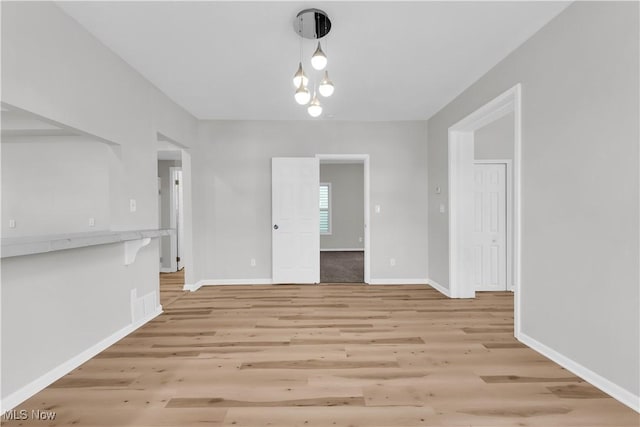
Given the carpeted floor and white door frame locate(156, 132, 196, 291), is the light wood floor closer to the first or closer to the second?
white door frame locate(156, 132, 196, 291)

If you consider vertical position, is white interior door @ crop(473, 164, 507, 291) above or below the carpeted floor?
above

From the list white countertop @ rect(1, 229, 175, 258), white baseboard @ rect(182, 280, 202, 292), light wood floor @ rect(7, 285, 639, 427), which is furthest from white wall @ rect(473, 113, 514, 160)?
white baseboard @ rect(182, 280, 202, 292)

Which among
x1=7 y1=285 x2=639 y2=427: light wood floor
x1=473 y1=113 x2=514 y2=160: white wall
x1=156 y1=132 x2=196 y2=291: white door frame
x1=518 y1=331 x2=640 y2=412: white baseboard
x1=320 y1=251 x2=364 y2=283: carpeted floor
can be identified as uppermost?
x1=473 y1=113 x2=514 y2=160: white wall

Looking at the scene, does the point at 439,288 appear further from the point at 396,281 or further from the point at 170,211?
the point at 170,211

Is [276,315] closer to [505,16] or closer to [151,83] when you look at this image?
[151,83]

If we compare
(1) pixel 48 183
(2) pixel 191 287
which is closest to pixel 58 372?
(1) pixel 48 183

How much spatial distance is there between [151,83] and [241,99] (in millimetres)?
1040

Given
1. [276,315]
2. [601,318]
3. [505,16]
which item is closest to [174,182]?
[276,315]

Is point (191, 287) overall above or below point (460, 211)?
below

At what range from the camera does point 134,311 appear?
3012 mm

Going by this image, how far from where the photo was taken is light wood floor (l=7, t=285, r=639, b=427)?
1722mm

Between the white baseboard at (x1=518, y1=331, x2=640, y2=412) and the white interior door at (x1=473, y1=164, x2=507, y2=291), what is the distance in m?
1.88

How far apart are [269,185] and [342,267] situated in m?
2.69

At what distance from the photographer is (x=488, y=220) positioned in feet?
14.3
